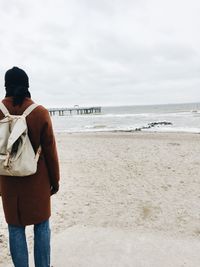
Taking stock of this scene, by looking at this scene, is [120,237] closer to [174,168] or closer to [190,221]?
→ [190,221]

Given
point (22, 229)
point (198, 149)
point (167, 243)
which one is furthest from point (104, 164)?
point (22, 229)

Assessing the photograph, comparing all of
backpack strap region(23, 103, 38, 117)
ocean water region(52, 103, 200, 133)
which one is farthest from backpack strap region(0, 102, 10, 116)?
ocean water region(52, 103, 200, 133)

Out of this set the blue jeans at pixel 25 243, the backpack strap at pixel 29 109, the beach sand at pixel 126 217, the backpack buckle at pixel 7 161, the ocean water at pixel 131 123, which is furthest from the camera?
the ocean water at pixel 131 123

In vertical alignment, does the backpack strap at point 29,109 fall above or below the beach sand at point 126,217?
above

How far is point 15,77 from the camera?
2705 mm

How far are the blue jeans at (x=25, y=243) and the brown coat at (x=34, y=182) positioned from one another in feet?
0.35

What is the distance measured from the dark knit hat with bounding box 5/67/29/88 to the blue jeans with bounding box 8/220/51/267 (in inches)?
46.0

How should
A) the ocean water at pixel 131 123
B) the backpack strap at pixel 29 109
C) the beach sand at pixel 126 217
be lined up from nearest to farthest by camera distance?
the backpack strap at pixel 29 109, the beach sand at pixel 126 217, the ocean water at pixel 131 123

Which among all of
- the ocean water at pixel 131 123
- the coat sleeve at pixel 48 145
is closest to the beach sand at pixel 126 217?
the coat sleeve at pixel 48 145

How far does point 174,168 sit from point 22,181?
7.56 meters

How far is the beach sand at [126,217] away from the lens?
3.86 m

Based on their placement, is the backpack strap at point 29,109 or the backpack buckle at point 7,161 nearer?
the backpack buckle at point 7,161

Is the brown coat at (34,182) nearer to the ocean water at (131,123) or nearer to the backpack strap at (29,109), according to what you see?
the backpack strap at (29,109)

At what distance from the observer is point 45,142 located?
8.87 ft
